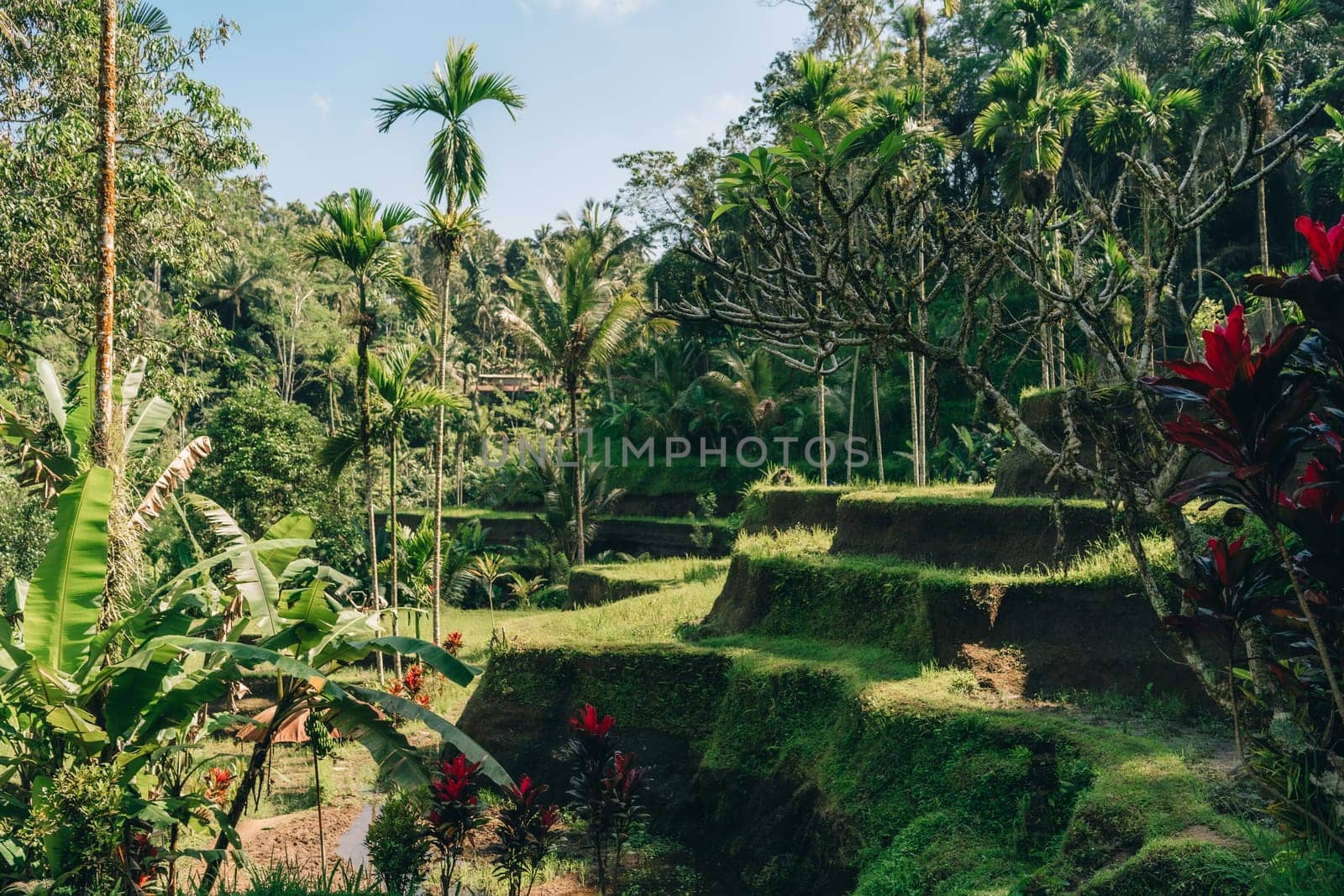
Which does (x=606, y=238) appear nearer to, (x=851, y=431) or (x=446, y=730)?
(x=851, y=431)

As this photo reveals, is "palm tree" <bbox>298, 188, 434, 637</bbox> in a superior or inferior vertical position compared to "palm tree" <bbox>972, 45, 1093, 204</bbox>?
inferior

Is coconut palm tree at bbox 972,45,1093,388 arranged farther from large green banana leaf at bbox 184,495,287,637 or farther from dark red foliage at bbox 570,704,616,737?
large green banana leaf at bbox 184,495,287,637

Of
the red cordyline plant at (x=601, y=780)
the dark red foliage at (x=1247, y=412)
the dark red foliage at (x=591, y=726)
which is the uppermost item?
the dark red foliage at (x=1247, y=412)

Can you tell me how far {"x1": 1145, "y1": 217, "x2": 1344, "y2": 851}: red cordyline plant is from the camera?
397cm

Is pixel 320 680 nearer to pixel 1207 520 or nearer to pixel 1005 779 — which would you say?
pixel 1005 779

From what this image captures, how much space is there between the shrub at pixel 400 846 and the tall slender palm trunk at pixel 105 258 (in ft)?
11.9

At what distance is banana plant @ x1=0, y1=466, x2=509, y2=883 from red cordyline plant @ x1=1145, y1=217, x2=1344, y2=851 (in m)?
4.34

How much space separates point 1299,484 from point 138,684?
6768mm

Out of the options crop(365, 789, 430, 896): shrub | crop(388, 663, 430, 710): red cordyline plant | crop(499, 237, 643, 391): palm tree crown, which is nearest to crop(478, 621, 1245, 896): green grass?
crop(388, 663, 430, 710): red cordyline plant

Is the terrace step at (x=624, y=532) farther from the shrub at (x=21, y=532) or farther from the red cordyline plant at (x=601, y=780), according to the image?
the red cordyline plant at (x=601, y=780)

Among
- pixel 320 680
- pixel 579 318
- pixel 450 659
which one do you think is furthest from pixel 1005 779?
pixel 579 318

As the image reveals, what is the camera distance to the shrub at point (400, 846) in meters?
7.39

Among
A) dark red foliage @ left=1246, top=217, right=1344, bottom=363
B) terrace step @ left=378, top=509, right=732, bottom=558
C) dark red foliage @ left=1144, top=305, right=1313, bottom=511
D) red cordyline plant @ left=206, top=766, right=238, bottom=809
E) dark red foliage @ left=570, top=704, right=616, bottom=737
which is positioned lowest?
red cordyline plant @ left=206, top=766, right=238, bottom=809

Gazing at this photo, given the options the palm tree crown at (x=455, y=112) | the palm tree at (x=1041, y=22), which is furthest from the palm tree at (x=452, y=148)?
the palm tree at (x=1041, y=22)
